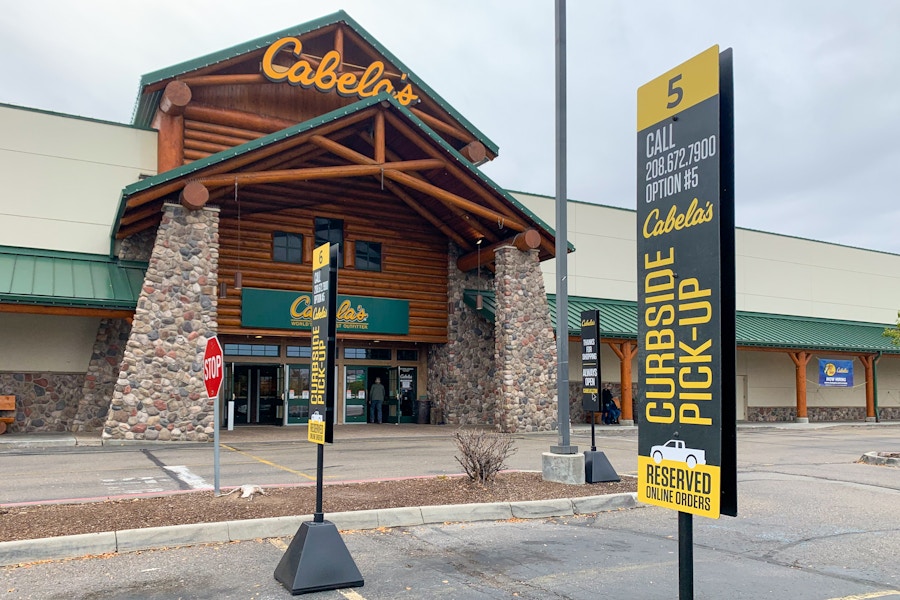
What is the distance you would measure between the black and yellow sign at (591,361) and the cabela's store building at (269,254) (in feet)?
31.8

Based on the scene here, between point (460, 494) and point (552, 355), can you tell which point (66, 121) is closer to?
point (552, 355)

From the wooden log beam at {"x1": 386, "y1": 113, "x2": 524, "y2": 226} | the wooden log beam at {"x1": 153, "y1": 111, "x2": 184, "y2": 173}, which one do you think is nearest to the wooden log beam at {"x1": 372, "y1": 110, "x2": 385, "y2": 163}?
the wooden log beam at {"x1": 386, "y1": 113, "x2": 524, "y2": 226}

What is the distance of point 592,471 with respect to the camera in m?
11.0

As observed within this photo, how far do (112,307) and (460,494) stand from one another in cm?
1246

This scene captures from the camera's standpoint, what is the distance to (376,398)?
81.7 feet

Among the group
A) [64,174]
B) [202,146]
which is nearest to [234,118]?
[202,146]

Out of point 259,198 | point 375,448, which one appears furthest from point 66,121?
point 375,448

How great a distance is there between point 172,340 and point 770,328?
25.5 metres

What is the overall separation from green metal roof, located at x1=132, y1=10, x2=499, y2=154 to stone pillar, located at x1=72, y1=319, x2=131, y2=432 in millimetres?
6649

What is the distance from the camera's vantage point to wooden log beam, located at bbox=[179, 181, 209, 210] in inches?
698

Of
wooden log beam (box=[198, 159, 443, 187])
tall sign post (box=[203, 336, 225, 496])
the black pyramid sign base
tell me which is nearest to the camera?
the black pyramid sign base

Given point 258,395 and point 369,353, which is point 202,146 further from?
point 369,353

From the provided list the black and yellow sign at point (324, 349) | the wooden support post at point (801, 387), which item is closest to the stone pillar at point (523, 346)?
the wooden support post at point (801, 387)

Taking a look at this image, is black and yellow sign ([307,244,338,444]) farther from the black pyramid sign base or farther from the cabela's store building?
the cabela's store building
